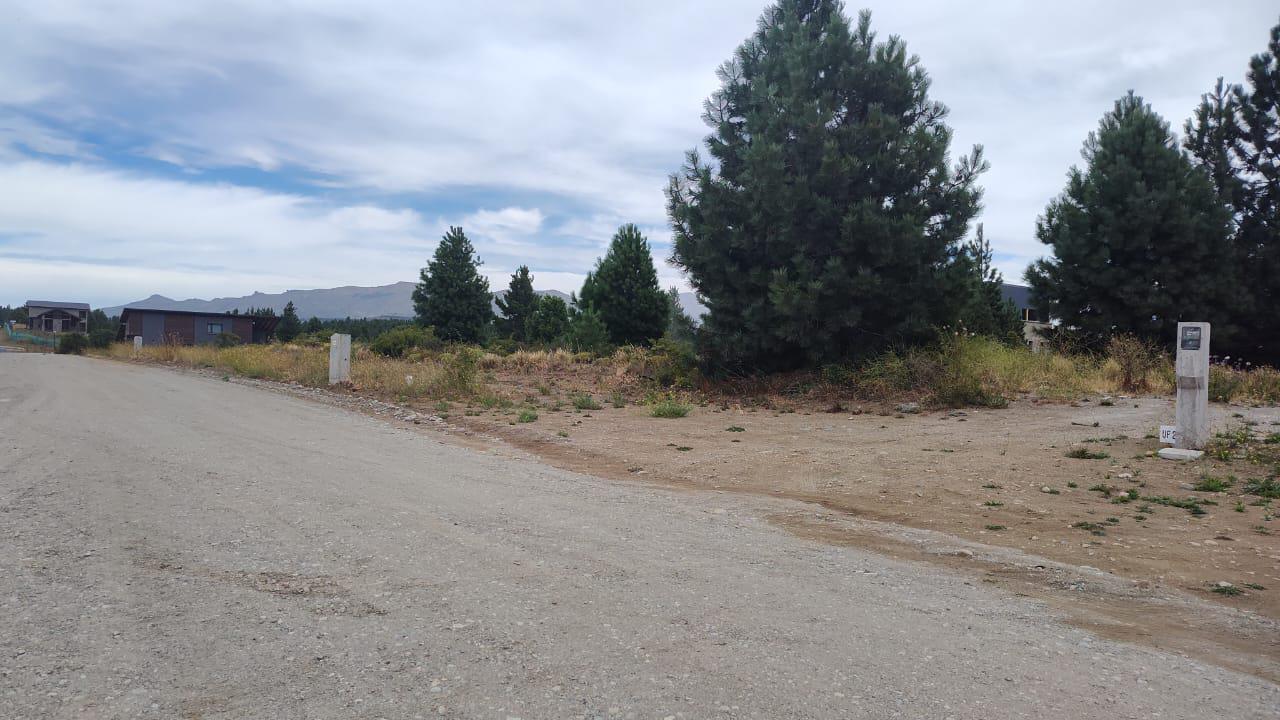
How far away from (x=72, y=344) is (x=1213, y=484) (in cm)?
6528

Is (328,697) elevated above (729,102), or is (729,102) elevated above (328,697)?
(729,102)

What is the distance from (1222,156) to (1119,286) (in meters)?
7.97

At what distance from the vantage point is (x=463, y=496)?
6.73m

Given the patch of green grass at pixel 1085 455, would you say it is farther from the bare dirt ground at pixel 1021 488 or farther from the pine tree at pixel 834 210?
the pine tree at pixel 834 210

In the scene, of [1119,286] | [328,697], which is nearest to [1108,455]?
[328,697]

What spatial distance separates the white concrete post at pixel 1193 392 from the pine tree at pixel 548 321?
1179 inches

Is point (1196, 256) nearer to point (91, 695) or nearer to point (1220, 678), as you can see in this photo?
point (1220, 678)

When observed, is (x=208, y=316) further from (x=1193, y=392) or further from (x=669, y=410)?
(x=1193, y=392)

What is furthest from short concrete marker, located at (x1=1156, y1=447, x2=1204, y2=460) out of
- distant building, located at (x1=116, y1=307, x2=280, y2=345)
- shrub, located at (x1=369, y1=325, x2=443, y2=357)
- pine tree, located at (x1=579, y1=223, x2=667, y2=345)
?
distant building, located at (x1=116, y1=307, x2=280, y2=345)

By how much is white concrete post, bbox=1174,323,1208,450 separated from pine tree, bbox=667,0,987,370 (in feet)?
20.5

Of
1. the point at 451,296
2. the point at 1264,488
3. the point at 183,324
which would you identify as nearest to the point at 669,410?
the point at 1264,488

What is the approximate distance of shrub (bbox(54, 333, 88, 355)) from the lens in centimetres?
5300

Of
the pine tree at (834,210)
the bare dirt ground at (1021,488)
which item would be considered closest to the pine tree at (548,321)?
the pine tree at (834,210)

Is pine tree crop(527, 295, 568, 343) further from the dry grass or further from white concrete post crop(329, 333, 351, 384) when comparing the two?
white concrete post crop(329, 333, 351, 384)
